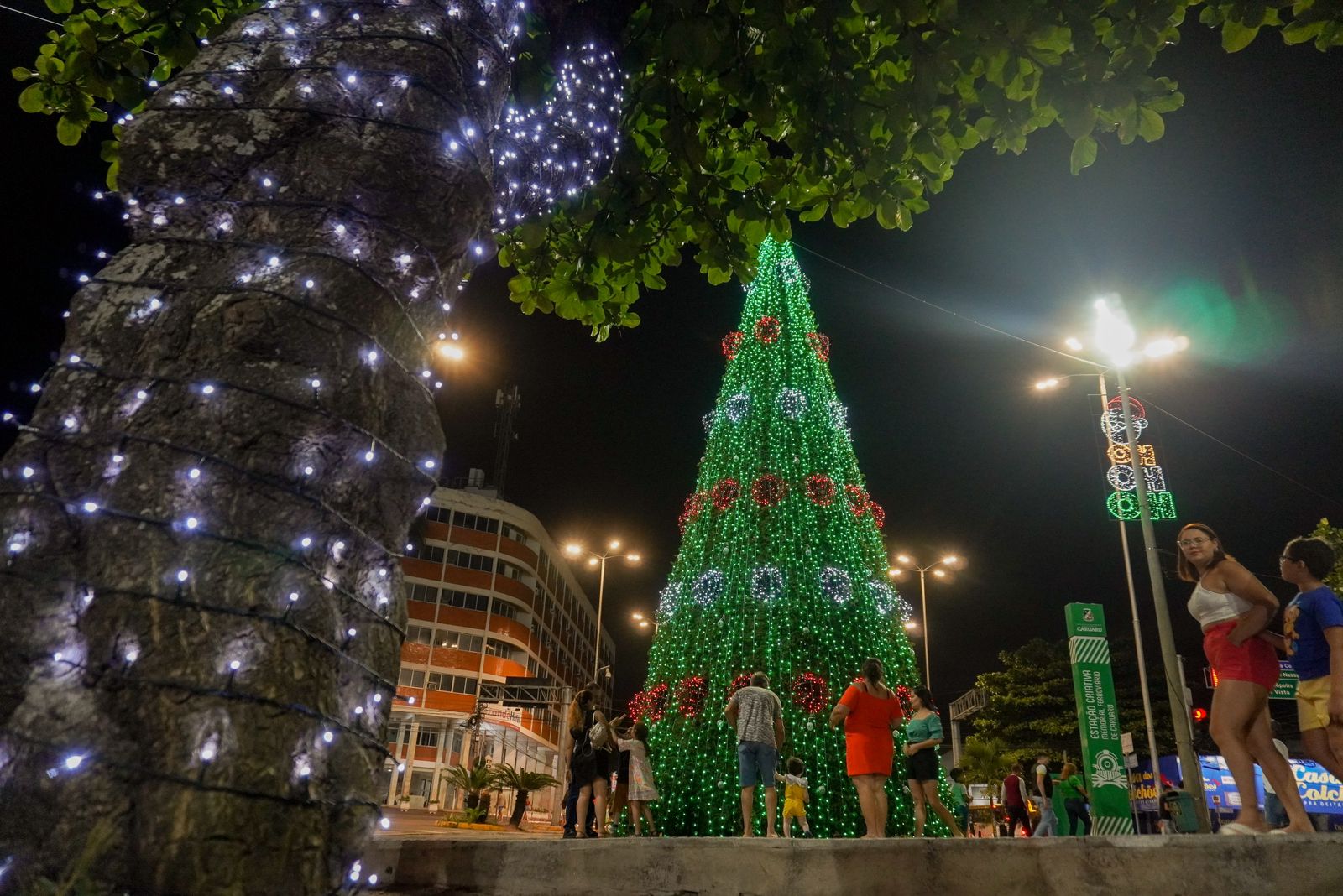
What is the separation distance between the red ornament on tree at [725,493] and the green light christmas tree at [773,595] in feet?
0.07

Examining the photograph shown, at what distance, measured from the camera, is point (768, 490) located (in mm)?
12320

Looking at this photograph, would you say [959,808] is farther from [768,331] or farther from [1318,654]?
[1318,654]

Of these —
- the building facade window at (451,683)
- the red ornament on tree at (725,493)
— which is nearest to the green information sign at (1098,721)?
the red ornament on tree at (725,493)

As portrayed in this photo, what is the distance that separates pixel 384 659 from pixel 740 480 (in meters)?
10.5

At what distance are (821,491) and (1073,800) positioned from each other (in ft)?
22.7

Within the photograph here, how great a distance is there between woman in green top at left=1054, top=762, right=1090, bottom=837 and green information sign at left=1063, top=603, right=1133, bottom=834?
442 mm

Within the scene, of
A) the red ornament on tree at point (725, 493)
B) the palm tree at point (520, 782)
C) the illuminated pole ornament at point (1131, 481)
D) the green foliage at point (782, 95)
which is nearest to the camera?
the green foliage at point (782, 95)

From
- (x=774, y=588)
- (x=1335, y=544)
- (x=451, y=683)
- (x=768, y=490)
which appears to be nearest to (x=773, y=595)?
(x=774, y=588)

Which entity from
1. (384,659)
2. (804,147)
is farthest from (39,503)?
(804,147)

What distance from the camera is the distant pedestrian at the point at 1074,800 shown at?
518 inches

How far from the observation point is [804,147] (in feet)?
14.8

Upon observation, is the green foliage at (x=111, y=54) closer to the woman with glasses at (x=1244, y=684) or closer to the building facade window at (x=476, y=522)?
the woman with glasses at (x=1244, y=684)

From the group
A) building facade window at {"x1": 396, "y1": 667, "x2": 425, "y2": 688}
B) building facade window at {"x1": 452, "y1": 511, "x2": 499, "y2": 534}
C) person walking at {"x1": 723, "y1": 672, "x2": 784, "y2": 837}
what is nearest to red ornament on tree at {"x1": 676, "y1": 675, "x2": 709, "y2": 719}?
person walking at {"x1": 723, "y1": 672, "x2": 784, "y2": 837}

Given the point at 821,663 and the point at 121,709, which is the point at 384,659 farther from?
the point at 821,663
